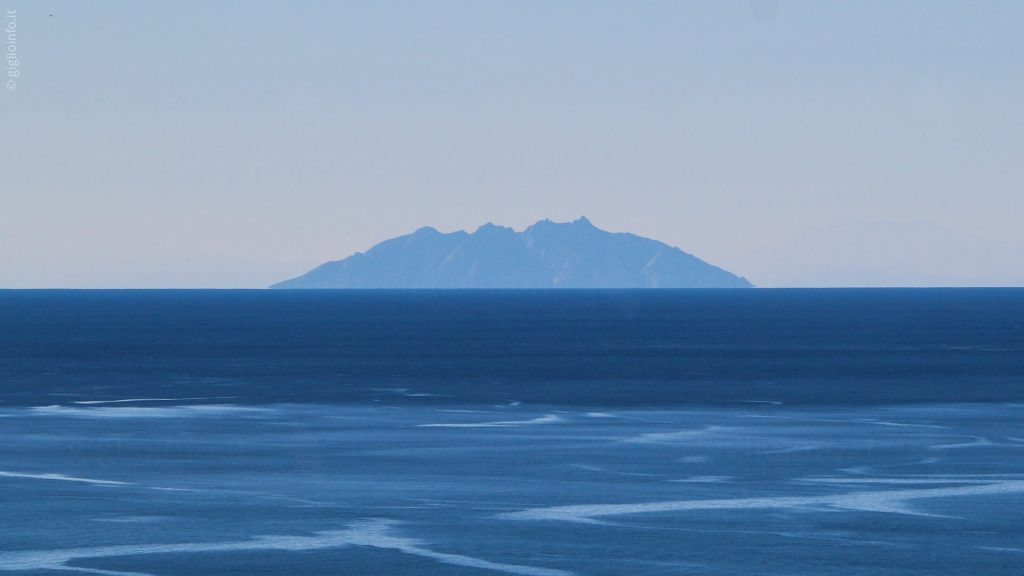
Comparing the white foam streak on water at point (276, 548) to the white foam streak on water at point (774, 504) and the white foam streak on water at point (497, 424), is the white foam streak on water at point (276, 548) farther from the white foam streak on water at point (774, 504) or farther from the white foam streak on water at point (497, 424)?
the white foam streak on water at point (497, 424)

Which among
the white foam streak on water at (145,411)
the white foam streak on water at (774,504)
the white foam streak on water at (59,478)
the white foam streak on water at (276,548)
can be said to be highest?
the white foam streak on water at (145,411)

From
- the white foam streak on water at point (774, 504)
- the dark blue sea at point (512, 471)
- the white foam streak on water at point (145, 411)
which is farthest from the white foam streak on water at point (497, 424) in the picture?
the white foam streak on water at point (774, 504)

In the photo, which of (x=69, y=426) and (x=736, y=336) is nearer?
(x=69, y=426)

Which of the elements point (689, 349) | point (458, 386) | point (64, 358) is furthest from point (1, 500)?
point (689, 349)

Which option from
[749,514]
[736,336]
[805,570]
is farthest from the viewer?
[736,336]

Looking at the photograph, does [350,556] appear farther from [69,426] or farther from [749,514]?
[69,426]

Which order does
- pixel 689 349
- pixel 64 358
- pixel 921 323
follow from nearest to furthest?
pixel 64 358
pixel 689 349
pixel 921 323

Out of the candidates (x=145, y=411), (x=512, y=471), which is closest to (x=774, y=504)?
(x=512, y=471)
